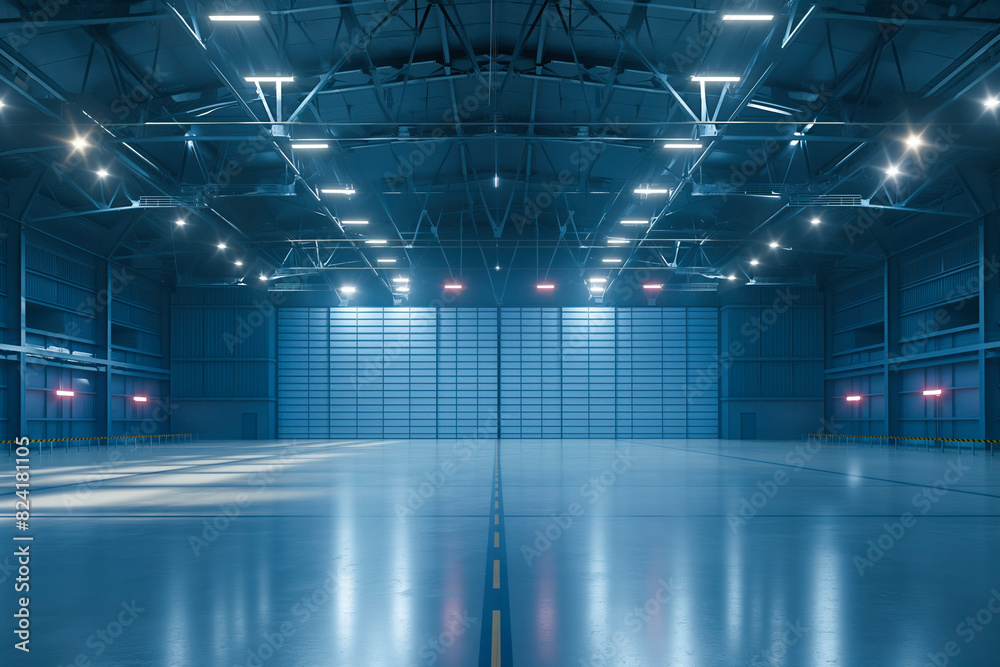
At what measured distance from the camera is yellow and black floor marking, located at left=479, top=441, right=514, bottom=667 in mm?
5883

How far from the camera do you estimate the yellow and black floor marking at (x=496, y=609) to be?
19.3 ft

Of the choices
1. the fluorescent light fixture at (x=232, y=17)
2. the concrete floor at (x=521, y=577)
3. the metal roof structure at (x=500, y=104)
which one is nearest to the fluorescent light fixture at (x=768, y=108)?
the metal roof structure at (x=500, y=104)

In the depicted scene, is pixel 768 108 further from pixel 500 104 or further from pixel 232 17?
pixel 232 17

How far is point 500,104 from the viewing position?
3481cm

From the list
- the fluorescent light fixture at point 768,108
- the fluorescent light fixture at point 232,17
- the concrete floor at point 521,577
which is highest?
the fluorescent light fixture at point 768,108

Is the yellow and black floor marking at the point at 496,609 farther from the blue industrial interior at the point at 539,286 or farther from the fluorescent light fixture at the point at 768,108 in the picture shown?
the fluorescent light fixture at the point at 768,108

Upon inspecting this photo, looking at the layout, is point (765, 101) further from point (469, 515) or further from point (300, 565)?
point (300, 565)

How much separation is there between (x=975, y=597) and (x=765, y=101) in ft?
84.8

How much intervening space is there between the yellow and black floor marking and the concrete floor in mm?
47

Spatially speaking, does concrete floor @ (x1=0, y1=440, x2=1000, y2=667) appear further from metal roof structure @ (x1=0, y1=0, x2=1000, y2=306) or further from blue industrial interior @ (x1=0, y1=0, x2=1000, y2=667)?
metal roof structure @ (x1=0, y1=0, x2=1000, y2=306)

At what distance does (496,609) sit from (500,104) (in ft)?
102

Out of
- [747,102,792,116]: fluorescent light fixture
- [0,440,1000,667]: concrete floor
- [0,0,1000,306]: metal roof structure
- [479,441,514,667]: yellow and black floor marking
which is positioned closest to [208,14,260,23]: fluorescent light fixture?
[0,0,1000,306]: metal roof structure

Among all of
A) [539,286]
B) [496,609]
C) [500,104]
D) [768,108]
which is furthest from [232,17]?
[539,286]

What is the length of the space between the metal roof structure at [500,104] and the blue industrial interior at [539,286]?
177 mm
